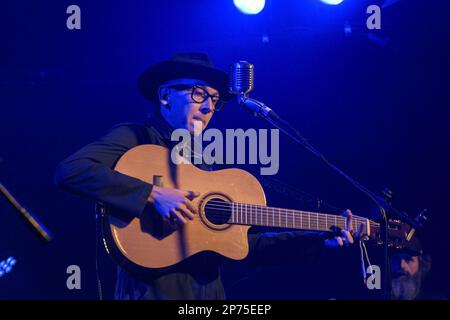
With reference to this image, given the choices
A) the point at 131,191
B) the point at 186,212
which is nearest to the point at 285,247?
the point at 186,212

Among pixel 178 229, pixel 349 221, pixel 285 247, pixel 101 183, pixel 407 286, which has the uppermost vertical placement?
pixel 101 183

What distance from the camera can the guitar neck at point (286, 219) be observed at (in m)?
2.93

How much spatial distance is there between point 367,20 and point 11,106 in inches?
97.3

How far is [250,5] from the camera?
3879 mm

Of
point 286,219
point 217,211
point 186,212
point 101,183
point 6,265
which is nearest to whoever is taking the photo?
point 101,183

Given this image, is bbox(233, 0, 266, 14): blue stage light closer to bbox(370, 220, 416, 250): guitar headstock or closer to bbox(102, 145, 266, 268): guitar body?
bbox(102, 145, 266, 268): guitar body

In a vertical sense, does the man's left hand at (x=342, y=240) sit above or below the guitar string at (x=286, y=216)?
below

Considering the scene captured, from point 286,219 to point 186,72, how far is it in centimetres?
98

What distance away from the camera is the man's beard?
396 cm

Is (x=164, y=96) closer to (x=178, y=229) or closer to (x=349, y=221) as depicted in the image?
(x=178, y=229)

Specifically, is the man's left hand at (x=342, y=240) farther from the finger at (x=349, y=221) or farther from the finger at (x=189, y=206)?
the finger at (x=189, y=206)

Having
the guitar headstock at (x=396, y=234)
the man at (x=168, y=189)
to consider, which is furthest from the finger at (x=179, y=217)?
the guitar headstock at (x=396, y=234)

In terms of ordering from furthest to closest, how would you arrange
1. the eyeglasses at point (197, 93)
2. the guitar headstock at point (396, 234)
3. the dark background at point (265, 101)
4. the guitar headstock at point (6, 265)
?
the dark background at point (265, 101)
the guitar headstock at point (6, 265)
the guitar headstock at point (396, 234)
the eyeglasses at point (197, 93)

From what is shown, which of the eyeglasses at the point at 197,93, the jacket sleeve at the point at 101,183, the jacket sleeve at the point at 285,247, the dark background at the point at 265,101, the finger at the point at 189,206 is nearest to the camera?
the jacket sleeve at the point at 101,183
